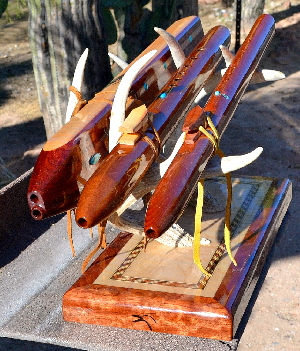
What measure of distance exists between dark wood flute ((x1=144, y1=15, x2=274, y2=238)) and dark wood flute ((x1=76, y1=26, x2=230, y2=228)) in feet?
0.32

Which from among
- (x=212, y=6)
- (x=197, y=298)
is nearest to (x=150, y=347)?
(x=197, y=298)

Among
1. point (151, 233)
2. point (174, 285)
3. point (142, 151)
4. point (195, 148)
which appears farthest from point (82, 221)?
point (174, 285)

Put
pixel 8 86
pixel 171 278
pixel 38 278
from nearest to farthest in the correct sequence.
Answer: pixel 171 278 < pixel 38 278 < pixel 8 86

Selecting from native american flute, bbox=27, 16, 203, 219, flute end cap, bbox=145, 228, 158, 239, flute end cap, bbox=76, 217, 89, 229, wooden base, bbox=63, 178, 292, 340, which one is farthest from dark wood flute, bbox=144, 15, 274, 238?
wooden base, bbox=63, 178, 292, 340

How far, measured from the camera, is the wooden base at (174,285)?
2199 millimetres

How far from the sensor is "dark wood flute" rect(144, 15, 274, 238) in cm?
183

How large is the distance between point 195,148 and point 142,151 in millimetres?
173

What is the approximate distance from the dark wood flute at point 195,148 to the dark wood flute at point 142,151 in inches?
3.8

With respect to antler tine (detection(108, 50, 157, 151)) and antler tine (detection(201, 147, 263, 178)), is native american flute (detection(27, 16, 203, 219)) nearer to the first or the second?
antler tine (detection(108, 50, 157, 151))

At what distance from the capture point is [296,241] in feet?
10.6

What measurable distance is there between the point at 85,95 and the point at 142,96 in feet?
3.97

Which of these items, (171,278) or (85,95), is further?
(85,95)

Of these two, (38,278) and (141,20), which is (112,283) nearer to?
(38,278)

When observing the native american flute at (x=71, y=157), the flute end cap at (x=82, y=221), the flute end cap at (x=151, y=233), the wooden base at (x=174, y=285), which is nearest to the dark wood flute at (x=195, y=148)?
the flute end cap at (x=151, y=233)
